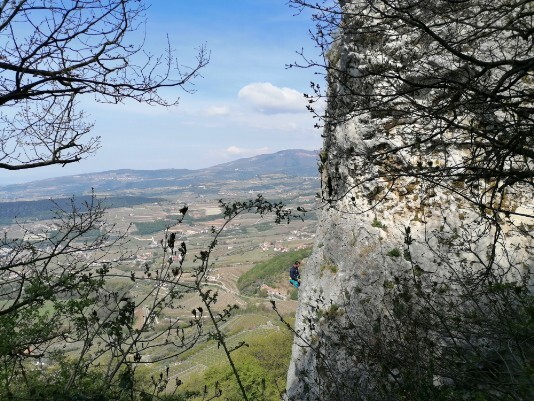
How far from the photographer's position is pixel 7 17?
13.5ft

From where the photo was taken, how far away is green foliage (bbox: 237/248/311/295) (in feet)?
238

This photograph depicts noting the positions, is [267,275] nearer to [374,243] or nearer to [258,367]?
[258,367]

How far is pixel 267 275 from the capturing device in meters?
76.4

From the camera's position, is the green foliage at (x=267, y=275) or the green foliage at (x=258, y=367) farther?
the green foliage at (x=267, y=275)

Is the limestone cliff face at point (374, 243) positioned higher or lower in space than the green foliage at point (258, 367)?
higher

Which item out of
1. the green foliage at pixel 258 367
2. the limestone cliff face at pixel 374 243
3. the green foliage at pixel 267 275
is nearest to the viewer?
the limestone cliff face at pixel 374 243

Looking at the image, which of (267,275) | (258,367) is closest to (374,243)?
(258,367)

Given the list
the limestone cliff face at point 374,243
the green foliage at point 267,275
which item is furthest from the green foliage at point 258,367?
the green foliage at point 267,275

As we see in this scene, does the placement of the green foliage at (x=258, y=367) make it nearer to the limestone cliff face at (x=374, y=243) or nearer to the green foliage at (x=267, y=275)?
the limestone cliff face at (x=374, y=243)

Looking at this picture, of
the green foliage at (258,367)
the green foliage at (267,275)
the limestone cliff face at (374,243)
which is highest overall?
the limestone cliff face at (374,243)

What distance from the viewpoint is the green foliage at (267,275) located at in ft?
238

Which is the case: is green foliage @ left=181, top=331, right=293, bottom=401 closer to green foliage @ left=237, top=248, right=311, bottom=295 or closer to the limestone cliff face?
the limestone cliff face

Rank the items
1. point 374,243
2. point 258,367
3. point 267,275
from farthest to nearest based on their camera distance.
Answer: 1. point 267,275
2. point 258,367
3. point 374,243

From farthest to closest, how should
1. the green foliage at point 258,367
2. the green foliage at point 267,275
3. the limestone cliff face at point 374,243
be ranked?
the green foliage at point 267,275 < the green foliage at point 258,367 < the limestone cliff face at point 374,243
